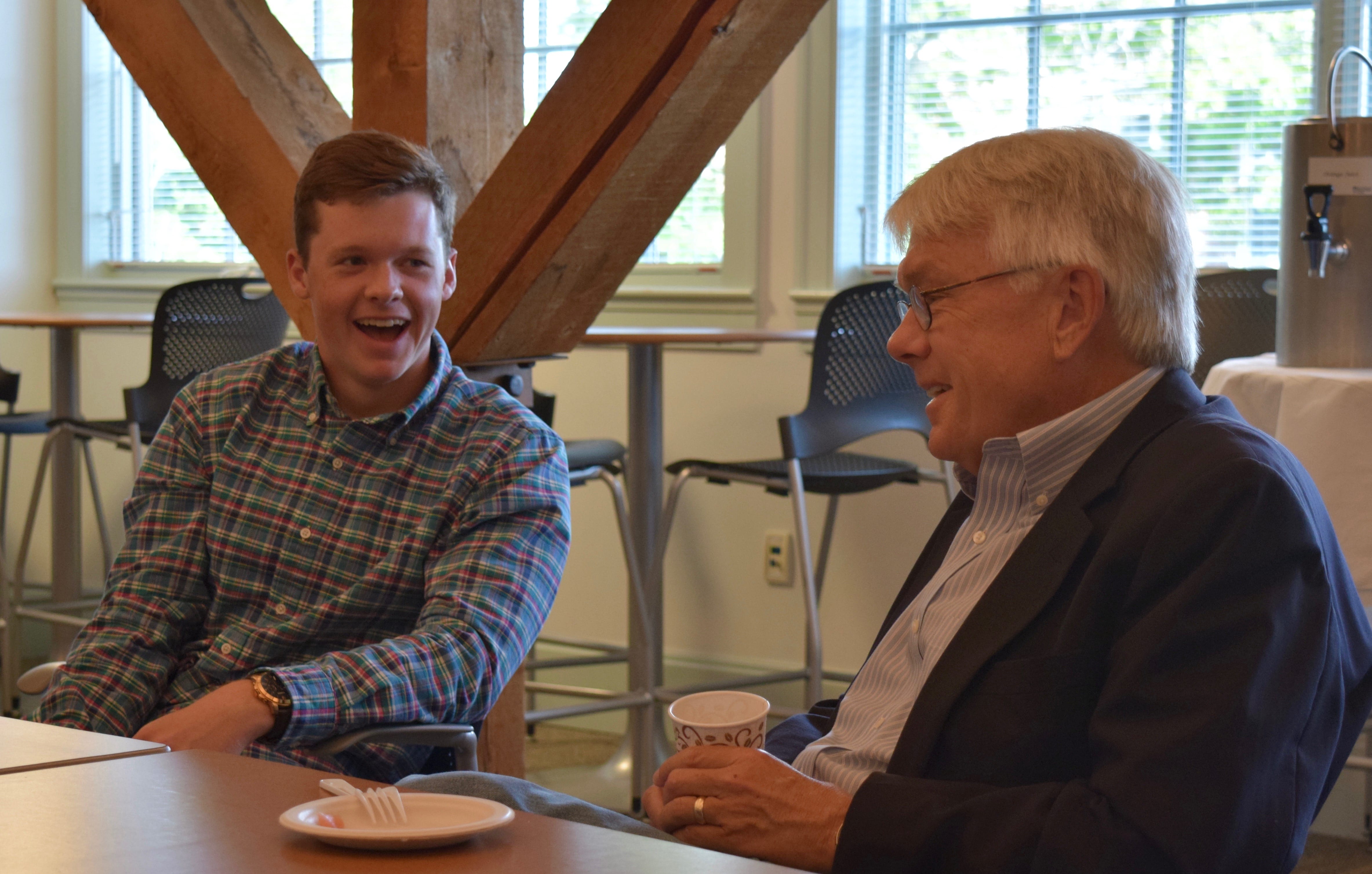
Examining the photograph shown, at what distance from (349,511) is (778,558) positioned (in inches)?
90.3

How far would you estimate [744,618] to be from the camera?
13.1ft

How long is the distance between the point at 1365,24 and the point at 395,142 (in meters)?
2.43

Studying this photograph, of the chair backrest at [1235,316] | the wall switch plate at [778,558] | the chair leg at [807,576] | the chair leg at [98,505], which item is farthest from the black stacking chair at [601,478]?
the chair leg at [98,505]

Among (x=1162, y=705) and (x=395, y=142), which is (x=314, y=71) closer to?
(x=395, y=142)

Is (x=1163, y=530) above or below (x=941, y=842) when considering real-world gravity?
above

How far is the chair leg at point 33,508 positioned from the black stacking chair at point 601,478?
1.49 metres

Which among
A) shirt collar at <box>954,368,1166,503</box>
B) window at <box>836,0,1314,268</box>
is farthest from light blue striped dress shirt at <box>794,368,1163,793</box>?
window at <box>836,0,1314,268</box>

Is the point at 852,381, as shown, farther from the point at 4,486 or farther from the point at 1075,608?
the point at 4,486

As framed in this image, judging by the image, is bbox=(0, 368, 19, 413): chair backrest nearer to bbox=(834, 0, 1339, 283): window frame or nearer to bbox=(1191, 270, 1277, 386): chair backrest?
bbox=(834, 0, 1339, 283): window frame

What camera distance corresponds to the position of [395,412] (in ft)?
5.94

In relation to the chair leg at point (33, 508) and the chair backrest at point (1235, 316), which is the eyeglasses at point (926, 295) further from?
the chair leg at point (33, 508)

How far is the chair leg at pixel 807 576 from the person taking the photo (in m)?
3.12

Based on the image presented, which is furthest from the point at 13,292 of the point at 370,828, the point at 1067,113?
the point at 370,828

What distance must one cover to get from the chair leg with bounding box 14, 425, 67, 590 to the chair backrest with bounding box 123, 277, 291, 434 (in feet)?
1.08
